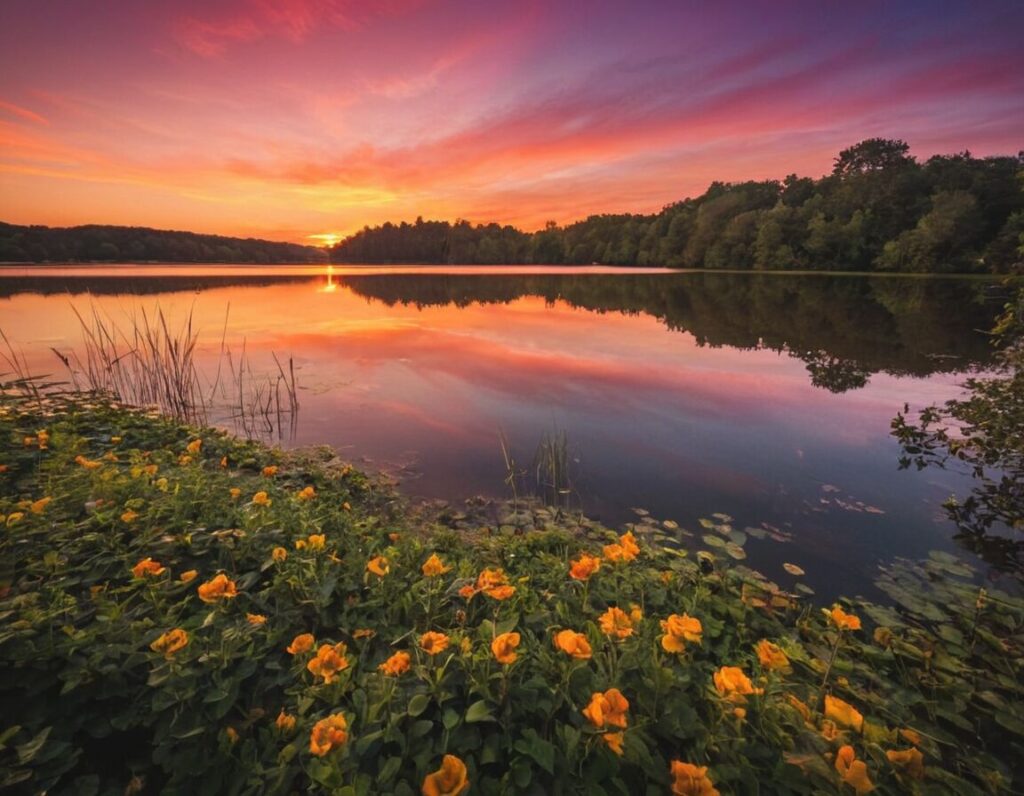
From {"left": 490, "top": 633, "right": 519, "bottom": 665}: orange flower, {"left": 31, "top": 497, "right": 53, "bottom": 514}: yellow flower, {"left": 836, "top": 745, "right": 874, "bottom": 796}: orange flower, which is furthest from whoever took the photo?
{"left": 31, "top": 497, "right": 53, "bottom": 514}: yellow flower

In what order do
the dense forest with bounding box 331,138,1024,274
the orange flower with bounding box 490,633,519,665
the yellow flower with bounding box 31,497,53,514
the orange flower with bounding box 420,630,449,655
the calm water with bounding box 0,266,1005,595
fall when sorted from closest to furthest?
the orange flower with bounding box 490,633,519,665
the orange flower with bounding box 420,630,449,655
the yellow flower with bounding box 31,497,53,514
the calm water with bounding box 0,266,1005,595
the dense forest with bounding box 331,138,1024,274

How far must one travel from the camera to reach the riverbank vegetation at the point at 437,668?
1.90 m

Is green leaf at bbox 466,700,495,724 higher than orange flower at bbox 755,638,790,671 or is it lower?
lower

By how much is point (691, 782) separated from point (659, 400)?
9.96 metres

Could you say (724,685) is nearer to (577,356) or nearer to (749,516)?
(749,516)

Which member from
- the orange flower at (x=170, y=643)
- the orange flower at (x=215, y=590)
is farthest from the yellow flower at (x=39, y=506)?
the orange flower at (x=170, y=643)

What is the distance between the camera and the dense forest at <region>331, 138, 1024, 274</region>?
5239 centimetres

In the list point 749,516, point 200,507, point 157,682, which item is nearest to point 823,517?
point 749,516

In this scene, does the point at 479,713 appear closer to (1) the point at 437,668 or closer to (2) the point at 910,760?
(1) the point at 437,668

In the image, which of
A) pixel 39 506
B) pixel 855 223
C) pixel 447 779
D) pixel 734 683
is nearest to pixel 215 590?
pixel 447 779

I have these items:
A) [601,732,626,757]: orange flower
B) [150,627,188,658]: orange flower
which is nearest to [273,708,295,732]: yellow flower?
[150,627,188,658]: orange flower

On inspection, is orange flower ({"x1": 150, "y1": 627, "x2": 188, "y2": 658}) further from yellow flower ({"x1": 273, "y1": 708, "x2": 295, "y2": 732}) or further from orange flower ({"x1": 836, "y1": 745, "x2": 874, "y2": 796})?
orange flower ({"x1": 836, "y1": 745, "x2": 874, "y2": 796})

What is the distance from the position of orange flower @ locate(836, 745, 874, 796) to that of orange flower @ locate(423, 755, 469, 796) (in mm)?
1354

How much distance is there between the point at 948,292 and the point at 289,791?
167ft
